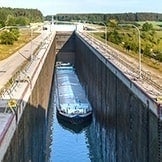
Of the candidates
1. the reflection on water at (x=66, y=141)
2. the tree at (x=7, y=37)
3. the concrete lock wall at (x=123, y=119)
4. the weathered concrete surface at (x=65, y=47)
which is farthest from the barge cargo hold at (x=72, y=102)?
the weathered concrete surface at (x=65, y=47)

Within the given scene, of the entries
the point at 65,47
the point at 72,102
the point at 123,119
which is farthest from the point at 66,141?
the point at 65,47

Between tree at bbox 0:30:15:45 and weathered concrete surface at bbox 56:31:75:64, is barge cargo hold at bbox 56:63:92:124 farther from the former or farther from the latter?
weathered concrete surface at bbox 56:31:75:64

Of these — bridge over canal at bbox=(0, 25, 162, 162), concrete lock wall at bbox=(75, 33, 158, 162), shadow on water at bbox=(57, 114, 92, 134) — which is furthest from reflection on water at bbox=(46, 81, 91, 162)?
bridge over canal at bbox=(0, 25, 162, 162)

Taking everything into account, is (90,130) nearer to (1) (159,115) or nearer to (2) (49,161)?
(2) (49,161)

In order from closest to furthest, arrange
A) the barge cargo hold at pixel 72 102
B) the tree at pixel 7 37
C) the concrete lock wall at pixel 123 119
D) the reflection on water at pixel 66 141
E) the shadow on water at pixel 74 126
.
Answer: the concrete lock wall at pixel 123 119
the reflection on water at pixel 66 141
the shadow on water at pixel 74 126
the barge cargo hold at pixel 72 102
the tree at pixel 7 37

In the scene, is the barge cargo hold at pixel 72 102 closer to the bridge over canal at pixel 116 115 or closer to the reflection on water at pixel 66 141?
the reflection on water at pixel 66 141

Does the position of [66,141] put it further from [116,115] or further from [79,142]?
[116,115]

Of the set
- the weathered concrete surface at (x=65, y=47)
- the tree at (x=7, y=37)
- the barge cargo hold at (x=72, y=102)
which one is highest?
the tree at (x=7, y=37)
